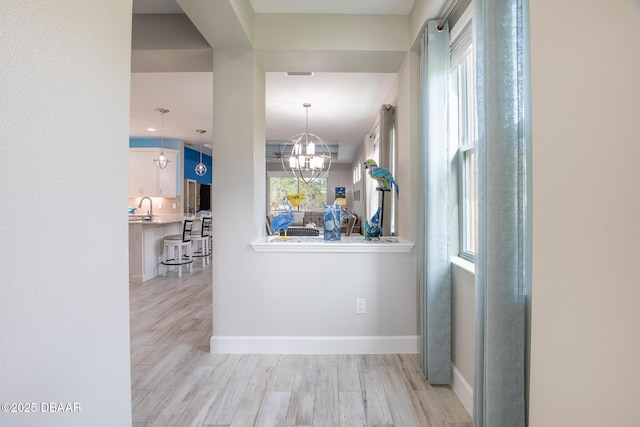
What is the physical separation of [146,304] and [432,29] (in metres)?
4.36

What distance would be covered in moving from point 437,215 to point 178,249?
5041mm

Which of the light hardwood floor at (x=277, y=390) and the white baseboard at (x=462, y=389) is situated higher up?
the white baseboard at (x=462, y=389)

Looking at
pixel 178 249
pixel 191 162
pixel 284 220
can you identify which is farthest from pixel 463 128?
pixel 191 162

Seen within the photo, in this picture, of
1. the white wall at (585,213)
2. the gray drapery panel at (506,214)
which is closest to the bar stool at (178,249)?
the gray drapery panel at (506,214)

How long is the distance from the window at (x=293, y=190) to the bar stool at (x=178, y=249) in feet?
19.2

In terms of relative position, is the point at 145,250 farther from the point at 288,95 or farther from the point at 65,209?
the point at 65,209

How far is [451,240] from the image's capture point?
2.26 metres

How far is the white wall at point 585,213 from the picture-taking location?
2.41 feet

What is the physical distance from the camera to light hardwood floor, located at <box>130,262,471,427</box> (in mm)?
1833

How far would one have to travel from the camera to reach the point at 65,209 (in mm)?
774

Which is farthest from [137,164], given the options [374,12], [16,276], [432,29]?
[16,276]

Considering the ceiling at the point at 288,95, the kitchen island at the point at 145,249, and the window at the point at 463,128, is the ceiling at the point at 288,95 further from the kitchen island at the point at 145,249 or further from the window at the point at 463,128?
the kitchen island at the point at 145,249

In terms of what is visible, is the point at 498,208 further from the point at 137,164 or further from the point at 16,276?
the point at 137,164

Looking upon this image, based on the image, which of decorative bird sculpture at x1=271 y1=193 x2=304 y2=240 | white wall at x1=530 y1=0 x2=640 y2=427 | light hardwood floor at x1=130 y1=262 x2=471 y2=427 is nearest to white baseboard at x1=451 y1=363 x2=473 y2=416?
light hardwood floor at x1=130 y1=262 x2=471 y2=427
